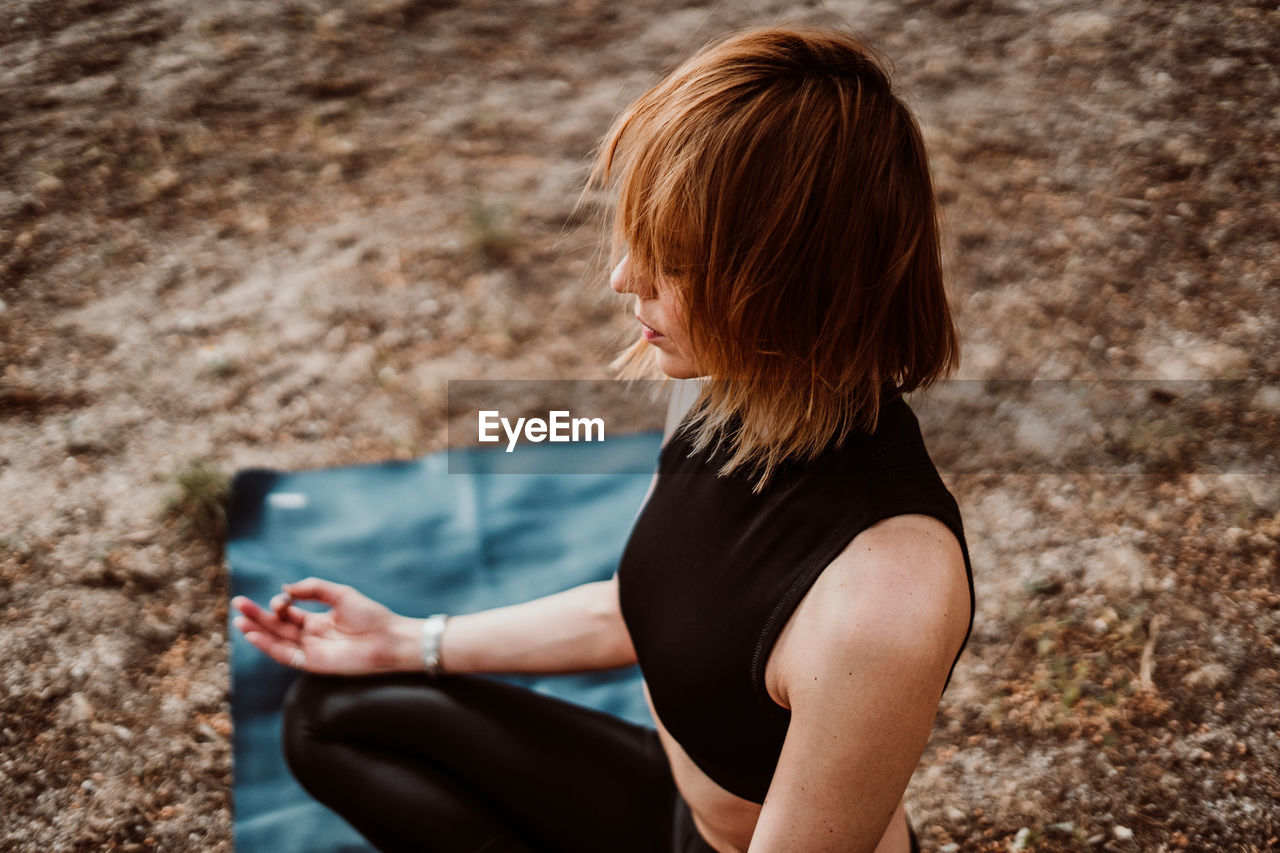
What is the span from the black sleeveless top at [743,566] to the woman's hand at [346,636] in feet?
1.78

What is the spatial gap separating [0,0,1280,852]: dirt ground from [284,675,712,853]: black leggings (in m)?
0.52

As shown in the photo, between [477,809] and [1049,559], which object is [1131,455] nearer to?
[1049,559]

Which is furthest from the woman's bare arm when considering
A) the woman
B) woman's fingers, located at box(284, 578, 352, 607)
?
the woman

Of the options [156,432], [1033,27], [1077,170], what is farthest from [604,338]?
[1033,27]

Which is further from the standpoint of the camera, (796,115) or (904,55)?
(904,55)

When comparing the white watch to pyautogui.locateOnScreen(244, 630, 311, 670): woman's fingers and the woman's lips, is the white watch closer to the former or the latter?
pyautogui.locateOnScreen(244, 630, 311, 670): woman's fingers

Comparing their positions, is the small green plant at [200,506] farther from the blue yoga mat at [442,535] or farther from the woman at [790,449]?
the woman at [790,449]

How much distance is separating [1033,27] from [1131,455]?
2.27 m

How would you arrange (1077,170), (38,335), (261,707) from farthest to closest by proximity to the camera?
(1077,170) → (38,335) → (261,707)

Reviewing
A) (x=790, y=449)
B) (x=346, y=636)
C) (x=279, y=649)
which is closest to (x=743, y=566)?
(x=790, y=449)

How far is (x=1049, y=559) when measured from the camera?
2.27 meters

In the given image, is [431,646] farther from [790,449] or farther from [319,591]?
[790,449]

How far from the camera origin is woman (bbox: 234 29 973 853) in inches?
38.4

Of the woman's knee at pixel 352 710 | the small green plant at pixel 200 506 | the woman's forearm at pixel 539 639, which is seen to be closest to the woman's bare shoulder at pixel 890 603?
the woman's forearm at pixel 539 639
